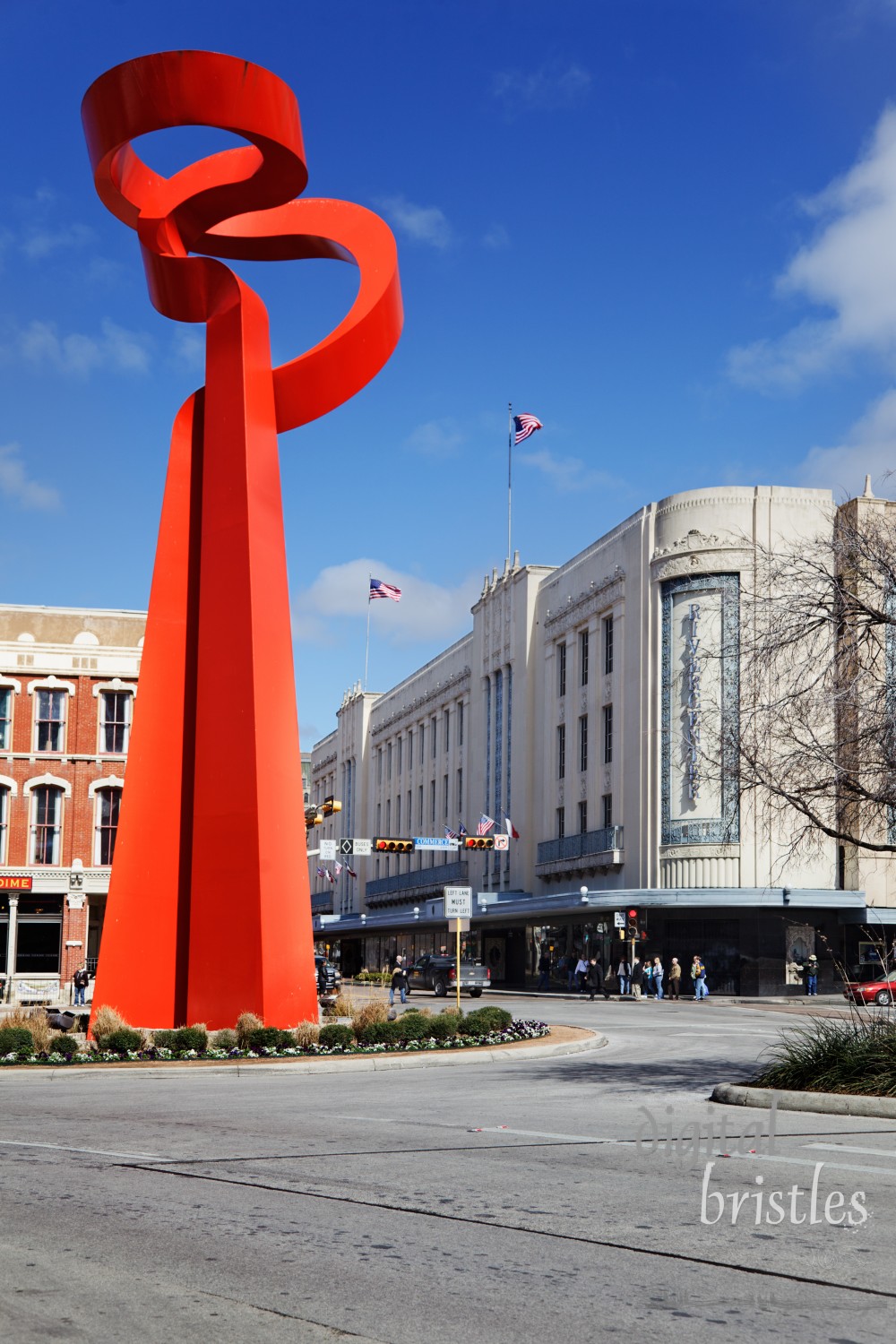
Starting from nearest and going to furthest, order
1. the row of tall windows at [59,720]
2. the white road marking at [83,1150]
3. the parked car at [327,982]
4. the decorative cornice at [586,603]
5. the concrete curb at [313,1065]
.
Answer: the white road marking at [83,1150] → the concrete curb at [313,1065] → the row of tall windows at [59,720] → the parked car at [327,982] → the decorative cornice at [586,603]

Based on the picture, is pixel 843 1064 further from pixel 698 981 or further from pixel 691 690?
pixel 691 690

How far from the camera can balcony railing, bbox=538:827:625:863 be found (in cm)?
5588

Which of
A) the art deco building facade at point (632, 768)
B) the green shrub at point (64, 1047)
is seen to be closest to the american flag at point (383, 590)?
the art deco building facade at point (632, 768)

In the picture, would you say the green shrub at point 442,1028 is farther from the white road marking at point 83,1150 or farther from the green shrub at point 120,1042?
the white road marking at point 83,1150

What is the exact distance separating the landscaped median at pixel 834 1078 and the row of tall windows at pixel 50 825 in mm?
34746

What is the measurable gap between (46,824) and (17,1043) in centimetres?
2655

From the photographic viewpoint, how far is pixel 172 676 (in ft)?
78.4

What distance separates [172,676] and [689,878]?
31660 millimetres

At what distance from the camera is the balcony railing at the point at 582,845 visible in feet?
183

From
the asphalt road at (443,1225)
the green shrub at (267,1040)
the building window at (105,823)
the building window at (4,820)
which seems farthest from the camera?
the building window at (105,823)

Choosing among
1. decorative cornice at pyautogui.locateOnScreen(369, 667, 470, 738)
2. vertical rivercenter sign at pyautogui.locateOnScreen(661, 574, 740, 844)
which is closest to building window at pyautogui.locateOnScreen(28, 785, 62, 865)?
vertical rivercenter sign at pyautogui.locateOnScreen(661, 574, 740, 844)

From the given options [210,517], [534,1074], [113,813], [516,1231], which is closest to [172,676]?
[210,517]

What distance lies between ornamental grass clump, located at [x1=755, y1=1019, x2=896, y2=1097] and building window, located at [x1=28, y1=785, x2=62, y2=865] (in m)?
35.9

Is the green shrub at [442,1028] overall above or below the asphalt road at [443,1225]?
below
